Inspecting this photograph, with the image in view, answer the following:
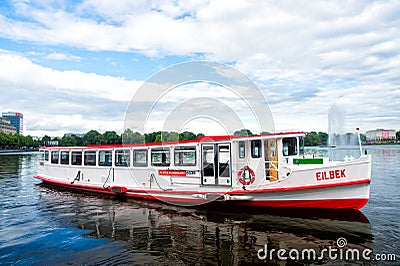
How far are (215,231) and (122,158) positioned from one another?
905cm

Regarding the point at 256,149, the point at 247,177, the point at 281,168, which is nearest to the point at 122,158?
the point at 247,177

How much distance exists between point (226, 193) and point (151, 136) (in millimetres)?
53845

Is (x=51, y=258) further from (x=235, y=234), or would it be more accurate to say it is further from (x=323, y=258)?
(x=323, y=258)

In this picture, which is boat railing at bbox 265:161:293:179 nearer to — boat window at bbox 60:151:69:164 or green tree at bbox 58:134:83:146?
boat window at bbox 60:151:69:164

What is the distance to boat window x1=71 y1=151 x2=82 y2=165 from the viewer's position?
19.8m

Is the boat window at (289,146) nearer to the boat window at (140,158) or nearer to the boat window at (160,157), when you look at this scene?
the boat window at (160,157)

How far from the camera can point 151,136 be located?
6544 centimetres

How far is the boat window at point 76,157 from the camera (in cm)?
1984

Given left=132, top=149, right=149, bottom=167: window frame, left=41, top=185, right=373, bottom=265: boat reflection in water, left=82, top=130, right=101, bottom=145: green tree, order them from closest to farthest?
left=41, top=185, right=373, bottom=265: boat reflection in water → left=132, top=149, right=149, bottom=167: window frame → left=82, top=130, right=101, bottom=145: green tree

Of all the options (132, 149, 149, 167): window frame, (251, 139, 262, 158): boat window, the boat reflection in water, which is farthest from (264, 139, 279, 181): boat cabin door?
(132, 149, 149, 167): window frame

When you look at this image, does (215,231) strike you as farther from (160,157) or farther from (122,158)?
(122,158)

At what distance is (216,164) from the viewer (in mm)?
14078

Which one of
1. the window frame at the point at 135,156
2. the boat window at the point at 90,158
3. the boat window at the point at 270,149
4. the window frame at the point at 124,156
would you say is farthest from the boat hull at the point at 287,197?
the boat window at the point at 90,158

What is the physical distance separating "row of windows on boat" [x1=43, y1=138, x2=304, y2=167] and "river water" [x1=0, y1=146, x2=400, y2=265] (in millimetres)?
2566
